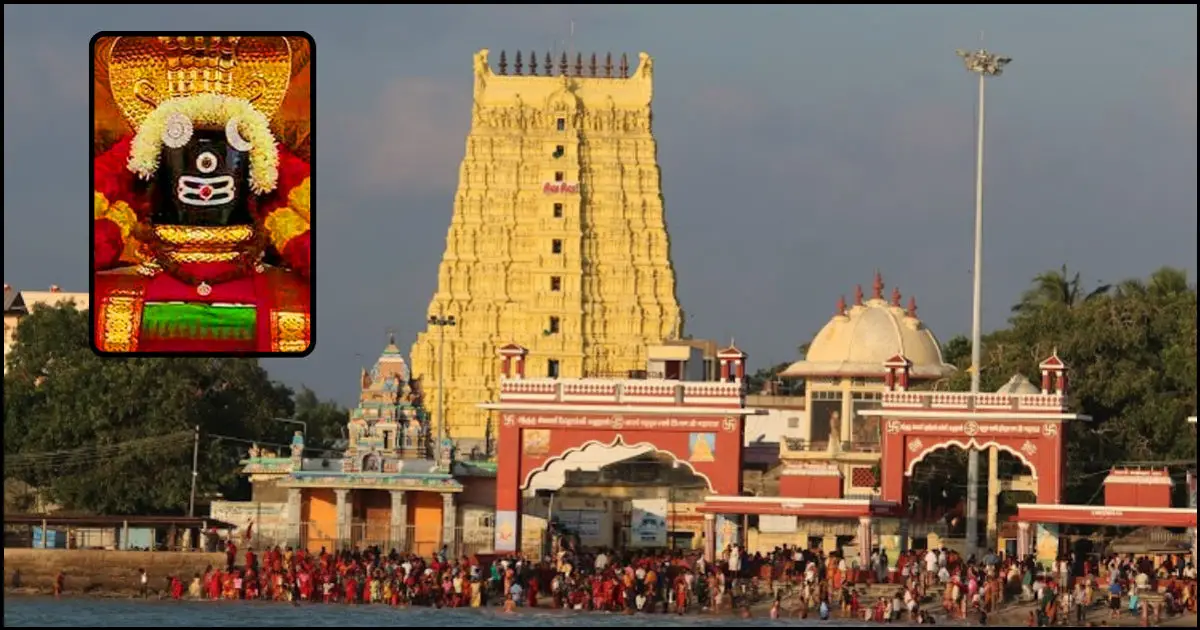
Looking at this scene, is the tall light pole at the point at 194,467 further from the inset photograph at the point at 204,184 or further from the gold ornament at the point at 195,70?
the gold ornament at the point at 195,70

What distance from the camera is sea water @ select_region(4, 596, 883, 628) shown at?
4047 centimetres

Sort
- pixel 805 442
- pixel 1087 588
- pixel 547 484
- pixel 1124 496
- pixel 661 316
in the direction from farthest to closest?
1. pixel 661 316
2. pixel 805 442
3. pixel 547 484
4. pixel 1124 496
5. pixel 1087 588

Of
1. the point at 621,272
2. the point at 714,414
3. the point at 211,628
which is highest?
the point at 621,272

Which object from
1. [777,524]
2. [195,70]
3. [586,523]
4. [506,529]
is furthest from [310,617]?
[195,70]

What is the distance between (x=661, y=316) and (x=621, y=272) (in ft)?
8.56

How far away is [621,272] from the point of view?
93.1m

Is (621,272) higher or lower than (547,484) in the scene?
higher

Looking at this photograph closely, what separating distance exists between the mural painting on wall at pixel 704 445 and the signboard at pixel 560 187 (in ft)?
147

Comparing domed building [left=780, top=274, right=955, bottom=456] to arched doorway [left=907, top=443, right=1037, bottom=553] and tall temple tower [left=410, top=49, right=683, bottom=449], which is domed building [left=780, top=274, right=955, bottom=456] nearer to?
arched doorway [left=907, top=443, right=1037, bottom=553]

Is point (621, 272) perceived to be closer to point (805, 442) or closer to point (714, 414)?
point (805, 442)

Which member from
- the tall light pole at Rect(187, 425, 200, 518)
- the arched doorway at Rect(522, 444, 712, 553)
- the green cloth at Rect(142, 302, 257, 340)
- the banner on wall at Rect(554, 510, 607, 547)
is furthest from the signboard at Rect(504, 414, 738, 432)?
the green cloth at Rect(142, 302, 257, 340)

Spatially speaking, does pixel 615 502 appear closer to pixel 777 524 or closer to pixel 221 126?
pixel 777 524

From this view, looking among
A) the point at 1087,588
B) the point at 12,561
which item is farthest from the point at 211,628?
the point at 1087,588

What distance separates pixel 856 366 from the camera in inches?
2346
